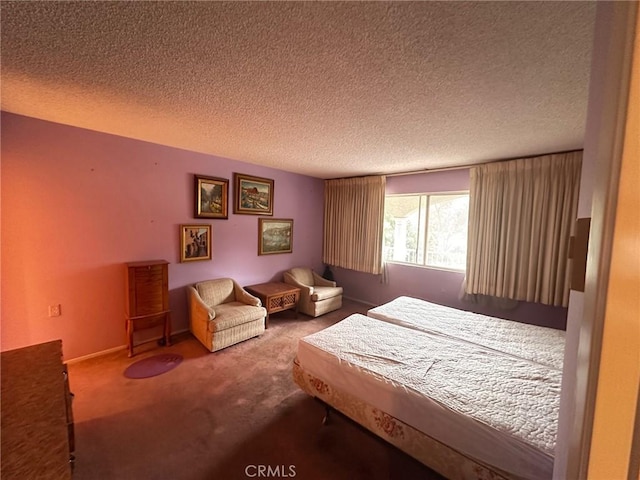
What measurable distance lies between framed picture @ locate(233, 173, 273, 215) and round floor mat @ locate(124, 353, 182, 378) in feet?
6.75

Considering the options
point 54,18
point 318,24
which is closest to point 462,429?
point 318,24

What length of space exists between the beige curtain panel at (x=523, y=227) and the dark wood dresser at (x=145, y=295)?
13.0ft

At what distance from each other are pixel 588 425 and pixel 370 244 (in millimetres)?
4321

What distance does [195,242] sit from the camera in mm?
3490

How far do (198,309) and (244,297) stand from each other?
63cm

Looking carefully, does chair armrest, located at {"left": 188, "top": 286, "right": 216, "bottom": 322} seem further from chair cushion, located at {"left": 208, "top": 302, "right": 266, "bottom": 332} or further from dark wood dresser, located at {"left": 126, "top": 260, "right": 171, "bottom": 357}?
dark wood dresser, located at {"left": 126, "top": 260, "right": 171, "bottom": 357}

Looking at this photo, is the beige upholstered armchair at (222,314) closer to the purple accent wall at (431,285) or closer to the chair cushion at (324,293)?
the chair cushion at (324,293)

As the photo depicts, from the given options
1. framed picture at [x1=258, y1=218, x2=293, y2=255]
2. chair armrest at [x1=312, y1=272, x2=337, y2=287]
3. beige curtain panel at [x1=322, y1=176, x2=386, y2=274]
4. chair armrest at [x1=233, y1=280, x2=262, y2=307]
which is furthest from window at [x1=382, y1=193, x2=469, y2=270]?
chair armrest at [x1=233, y1=280, x2=262, y2=307]

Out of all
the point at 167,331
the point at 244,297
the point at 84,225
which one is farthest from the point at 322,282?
the point at 84,225

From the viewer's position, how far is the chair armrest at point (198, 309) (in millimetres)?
2979

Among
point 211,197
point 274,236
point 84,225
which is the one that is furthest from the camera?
point 274,236

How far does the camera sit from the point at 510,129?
2281 mm

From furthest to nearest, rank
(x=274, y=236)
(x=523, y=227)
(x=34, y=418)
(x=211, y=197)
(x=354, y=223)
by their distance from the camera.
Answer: (x=354, y=223) < (x=274, y=236) < (x=211, y=197) < (x=523, y=227) < (x=34, y=418)

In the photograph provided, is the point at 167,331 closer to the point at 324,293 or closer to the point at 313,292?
the point at 313,292
